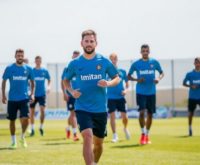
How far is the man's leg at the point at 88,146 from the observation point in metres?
9.46

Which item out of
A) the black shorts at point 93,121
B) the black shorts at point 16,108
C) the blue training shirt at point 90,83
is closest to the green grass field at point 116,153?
the black shorts at point 16,108

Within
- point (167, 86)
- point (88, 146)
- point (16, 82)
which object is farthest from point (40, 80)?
point (167, 86)

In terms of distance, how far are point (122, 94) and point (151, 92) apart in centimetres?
157

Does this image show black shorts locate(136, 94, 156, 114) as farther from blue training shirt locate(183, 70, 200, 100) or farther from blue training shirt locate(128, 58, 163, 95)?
blue training shirt locate(183, 70, 200, 100)

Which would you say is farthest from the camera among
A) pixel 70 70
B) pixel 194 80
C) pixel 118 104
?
pixel 194 80

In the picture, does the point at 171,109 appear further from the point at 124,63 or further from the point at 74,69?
the point at 74,69

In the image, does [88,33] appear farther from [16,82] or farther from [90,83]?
[16,82]

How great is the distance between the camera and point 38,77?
23.4 m

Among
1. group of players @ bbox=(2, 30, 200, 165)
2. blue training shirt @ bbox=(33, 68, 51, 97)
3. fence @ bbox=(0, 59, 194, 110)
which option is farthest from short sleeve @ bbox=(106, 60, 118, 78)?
fence @ bbox=(0, 59, 194, 110)

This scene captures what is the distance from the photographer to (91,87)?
33.2 feet

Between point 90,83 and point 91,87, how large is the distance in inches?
2.6

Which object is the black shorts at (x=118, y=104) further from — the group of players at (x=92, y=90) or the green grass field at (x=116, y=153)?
the green grass field at (x=116, y=153)

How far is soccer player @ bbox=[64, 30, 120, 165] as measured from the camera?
1002 centimetres

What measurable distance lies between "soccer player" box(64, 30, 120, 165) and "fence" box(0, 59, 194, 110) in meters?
29.2
